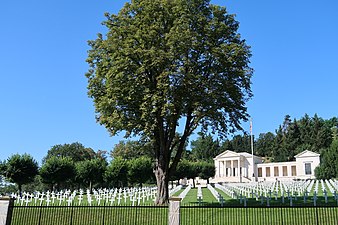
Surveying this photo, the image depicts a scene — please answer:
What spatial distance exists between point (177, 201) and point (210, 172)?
220ft

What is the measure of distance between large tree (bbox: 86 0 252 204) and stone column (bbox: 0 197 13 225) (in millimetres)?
8966

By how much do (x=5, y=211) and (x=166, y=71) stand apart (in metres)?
11.6

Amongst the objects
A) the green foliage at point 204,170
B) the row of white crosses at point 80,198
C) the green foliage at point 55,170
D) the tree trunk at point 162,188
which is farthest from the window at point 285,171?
the tree trunk at point 162,188

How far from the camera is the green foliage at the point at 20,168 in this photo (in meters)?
40.8

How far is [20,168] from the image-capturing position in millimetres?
41250

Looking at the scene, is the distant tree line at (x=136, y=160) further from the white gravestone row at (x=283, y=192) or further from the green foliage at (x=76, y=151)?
the white gravestone row at (x=283, y=192)

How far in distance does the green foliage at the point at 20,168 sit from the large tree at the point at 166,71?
23.2 meters

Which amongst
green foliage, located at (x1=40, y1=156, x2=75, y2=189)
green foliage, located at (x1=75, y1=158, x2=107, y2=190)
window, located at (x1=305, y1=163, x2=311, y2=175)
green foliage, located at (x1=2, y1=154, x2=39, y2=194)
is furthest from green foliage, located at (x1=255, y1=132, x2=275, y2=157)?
green foliage, located at (x1=2, y1=154, x2=39, y2=194)

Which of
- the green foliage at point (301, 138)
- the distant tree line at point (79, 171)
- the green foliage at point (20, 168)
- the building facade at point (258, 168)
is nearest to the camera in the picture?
the green foliage at point (20, 168)

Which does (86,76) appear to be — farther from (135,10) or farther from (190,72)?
→ (190,72)

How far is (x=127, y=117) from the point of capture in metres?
21.9

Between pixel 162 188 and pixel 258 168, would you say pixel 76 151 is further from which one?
pixel 162 188

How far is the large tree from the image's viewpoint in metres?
20.5

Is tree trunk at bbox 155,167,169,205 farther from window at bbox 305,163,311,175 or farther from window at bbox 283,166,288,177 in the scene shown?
window at bbox 283,166,288,177
